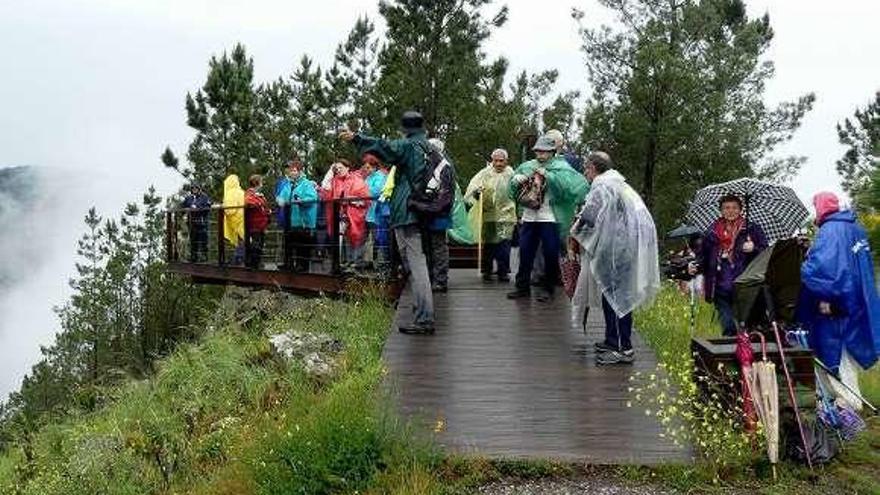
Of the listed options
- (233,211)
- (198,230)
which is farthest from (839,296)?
(198,230)

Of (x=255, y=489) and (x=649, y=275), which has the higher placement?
(x=649, y=275)

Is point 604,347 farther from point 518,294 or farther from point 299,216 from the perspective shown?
point 299,216

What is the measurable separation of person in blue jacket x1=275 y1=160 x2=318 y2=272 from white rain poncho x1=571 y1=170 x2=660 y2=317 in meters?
7.13

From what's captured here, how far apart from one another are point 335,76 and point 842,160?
70.2ft

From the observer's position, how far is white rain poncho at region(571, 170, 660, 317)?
25.7ft

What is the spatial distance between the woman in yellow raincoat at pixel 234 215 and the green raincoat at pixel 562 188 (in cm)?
679

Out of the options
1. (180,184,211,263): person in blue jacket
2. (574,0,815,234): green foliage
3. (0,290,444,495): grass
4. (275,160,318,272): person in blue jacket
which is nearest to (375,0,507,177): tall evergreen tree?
(574,0,815,234): green foliage

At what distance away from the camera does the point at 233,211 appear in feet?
54.5

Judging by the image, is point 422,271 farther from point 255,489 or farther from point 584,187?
point 255,489

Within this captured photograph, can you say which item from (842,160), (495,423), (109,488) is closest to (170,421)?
(109,488)

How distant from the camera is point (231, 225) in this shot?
1719 centimetres

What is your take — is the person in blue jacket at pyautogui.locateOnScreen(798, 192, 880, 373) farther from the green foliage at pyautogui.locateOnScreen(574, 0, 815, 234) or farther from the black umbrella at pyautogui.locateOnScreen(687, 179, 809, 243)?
the green foliage at pyautogui.locateOnScreen(574, 0, 815, 234)

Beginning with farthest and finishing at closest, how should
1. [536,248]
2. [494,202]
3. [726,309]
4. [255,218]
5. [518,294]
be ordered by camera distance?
[255,218] < [494,202] < [518,294] < [536,248] < [726,309]

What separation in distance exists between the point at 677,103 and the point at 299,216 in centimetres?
1514
